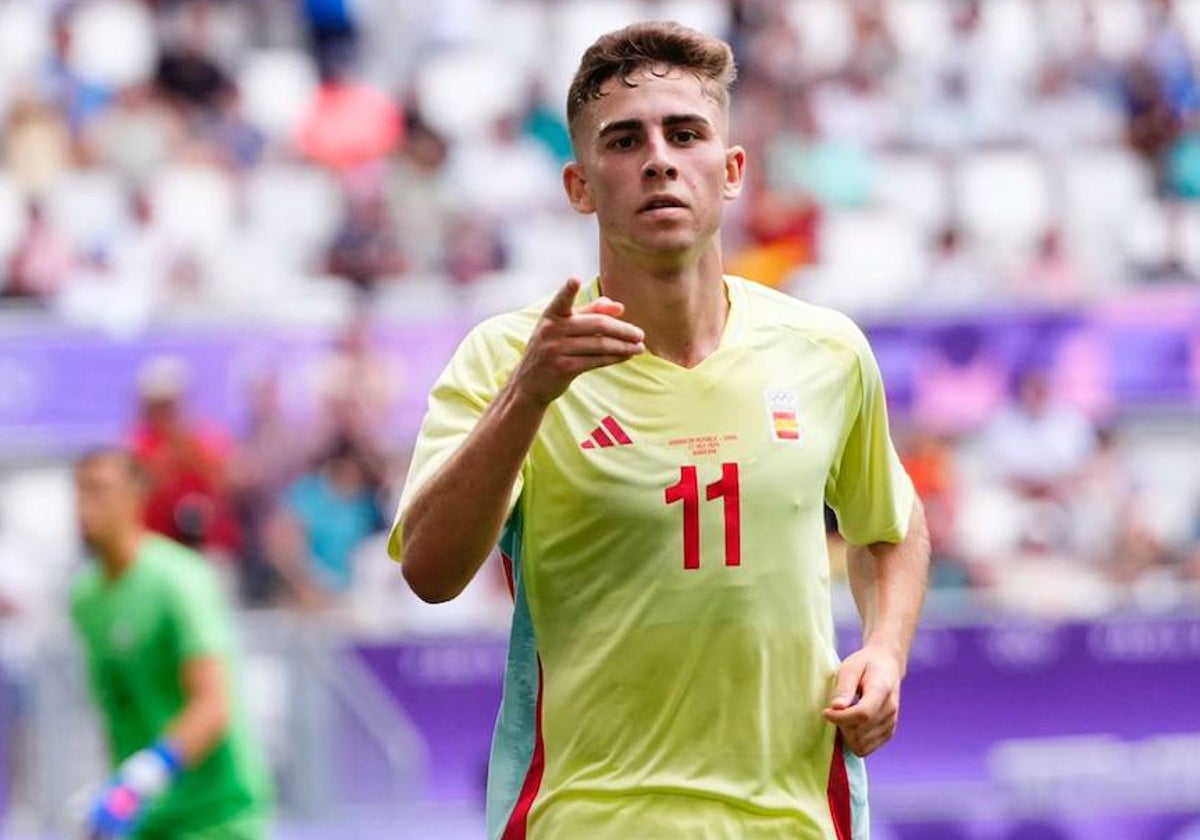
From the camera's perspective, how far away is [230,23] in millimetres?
18797

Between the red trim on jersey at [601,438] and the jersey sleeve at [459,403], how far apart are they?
0.50 feet

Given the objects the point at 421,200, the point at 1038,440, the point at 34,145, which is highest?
the point at 34,145

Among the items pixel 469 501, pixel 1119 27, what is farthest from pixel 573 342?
pixel 1119 27

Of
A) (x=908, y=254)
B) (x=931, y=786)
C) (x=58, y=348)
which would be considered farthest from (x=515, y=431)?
(x=908, y=254)

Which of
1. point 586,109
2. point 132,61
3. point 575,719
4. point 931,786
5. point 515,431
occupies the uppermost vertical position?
point 132,61

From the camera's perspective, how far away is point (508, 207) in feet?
57.1

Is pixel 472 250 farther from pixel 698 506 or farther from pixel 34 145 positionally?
pixel 698 506

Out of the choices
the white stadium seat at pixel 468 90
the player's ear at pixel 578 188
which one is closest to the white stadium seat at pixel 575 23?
the white stadium seat at pixel 468 90

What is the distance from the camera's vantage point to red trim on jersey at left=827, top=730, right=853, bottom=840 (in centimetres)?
518

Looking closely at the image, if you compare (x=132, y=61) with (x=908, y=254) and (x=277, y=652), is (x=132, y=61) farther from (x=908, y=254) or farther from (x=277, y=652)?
(x=277, y=652)

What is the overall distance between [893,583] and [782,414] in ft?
1.67

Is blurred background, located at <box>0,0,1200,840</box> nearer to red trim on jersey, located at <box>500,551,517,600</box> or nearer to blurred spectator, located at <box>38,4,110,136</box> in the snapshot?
blurred spectator, located at <box>38,4,110,136</box>

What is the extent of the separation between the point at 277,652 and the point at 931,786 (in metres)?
3.20

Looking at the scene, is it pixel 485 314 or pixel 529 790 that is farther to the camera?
pixel 485 314
